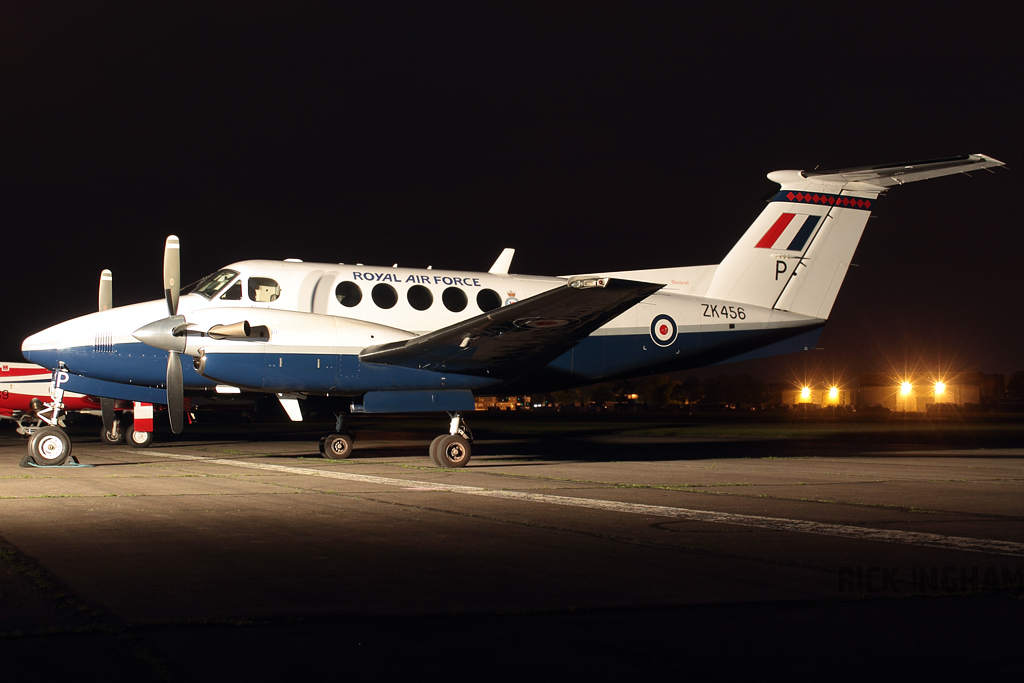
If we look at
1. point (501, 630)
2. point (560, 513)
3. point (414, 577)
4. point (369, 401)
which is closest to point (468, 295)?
point (369, 401)

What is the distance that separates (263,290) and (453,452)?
14.9ft

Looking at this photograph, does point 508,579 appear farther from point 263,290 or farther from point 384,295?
point 384,295

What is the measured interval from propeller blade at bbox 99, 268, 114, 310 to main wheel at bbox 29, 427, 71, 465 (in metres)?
2.74

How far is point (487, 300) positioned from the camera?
1702cm

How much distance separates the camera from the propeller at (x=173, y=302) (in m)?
14.2

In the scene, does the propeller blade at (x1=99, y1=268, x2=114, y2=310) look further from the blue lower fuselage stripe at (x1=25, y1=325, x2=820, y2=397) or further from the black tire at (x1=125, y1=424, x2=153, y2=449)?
the black tire at (x1=125, y1=424, x2=153, y2=449)

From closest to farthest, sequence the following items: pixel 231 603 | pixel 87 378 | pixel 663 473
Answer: pixel 231 603 → pixel 663 473 → pixel 87 378

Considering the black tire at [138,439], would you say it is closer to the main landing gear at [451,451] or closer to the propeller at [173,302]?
the propeller at [173,302]

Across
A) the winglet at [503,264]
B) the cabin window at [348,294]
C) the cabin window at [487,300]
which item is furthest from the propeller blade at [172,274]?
the winglet at [503,264]

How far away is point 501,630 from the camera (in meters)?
4.32

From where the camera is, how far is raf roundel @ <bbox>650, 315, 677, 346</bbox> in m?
17.6

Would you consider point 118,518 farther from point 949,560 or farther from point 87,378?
point 87,378

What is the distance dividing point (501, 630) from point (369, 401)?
1092cm

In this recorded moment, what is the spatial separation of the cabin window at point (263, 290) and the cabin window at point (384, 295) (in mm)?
1781
